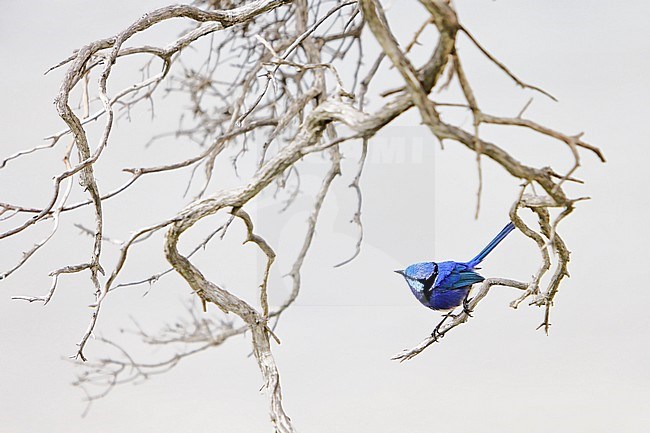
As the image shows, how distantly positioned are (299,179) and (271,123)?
432 mm

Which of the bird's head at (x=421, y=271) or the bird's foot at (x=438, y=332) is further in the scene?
the bird's foot at (x=438, y=332)

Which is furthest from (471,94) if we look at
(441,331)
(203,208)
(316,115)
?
(441,331)

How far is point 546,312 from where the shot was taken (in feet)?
6.04

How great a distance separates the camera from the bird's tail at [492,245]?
1.77 meters

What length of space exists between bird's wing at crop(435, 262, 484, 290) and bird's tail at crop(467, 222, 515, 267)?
0.03 m

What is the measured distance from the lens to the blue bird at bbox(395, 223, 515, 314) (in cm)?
173

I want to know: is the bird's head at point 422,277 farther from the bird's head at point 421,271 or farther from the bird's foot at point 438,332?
the bird's foot at point 438,332

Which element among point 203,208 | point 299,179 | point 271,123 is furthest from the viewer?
point 299,179

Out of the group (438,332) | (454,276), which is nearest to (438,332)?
(438,332)

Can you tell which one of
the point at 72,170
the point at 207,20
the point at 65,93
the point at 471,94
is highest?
the point at 207,20

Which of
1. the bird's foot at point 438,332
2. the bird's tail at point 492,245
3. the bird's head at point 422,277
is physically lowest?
the bird's foot at point 438,332

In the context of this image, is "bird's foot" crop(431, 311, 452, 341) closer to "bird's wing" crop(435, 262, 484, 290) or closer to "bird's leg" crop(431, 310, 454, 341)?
"bird's leg" crop(431, 310, 454, 341)

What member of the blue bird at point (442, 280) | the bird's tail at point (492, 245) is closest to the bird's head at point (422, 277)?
the blue bird at point (442, 280)

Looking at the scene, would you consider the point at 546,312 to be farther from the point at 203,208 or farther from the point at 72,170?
the point at 72,170
